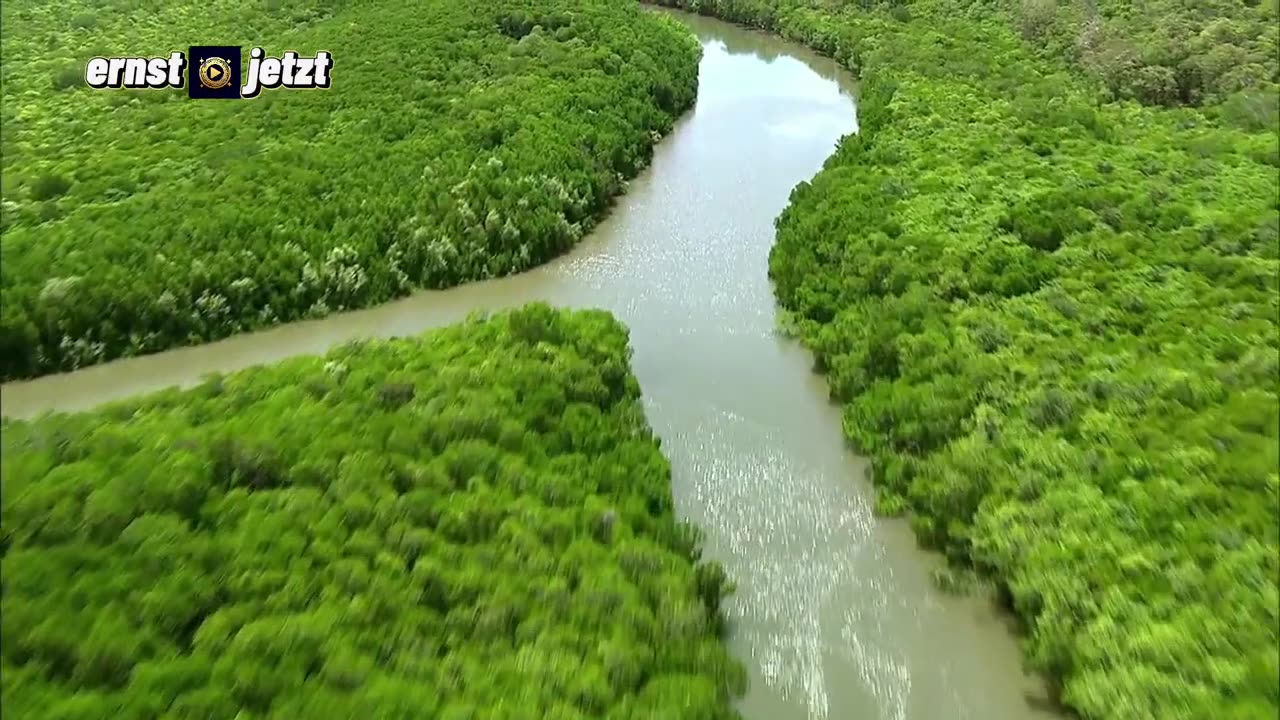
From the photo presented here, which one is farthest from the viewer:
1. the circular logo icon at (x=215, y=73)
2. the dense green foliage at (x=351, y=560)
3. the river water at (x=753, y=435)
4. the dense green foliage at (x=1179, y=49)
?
the dense green foliage at (x=1179, y=49)

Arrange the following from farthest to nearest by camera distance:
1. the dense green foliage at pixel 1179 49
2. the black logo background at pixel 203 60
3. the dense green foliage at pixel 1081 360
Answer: the dense green foliage at pixel 1179 49 → the black logo background at pixel 203 60 → the dense green foliage at pixel 1081 360

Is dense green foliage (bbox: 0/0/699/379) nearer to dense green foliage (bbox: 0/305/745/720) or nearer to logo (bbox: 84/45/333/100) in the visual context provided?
logo (bbox: 84/45/333/100)

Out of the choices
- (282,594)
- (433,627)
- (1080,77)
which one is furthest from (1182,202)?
(282,594)

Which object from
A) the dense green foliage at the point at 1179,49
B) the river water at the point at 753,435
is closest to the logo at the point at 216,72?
the river water at the point at 753,435

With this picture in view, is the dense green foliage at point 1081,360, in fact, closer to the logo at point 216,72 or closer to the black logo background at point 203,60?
the logo at point 216,72

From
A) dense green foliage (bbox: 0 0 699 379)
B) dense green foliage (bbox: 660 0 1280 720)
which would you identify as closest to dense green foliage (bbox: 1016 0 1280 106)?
dense green foliage (bbox: 660 0 1280 720)

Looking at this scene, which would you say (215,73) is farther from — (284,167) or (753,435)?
(753,435)

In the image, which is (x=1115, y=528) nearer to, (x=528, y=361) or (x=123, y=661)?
(x=528, y=361)

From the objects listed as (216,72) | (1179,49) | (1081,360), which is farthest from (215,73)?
(1179,49)
